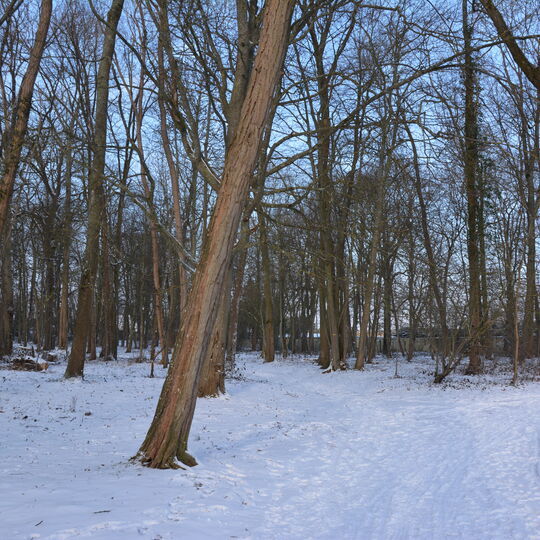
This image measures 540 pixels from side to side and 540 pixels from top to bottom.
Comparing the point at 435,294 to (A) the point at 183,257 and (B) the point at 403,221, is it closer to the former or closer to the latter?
(B) the point at 403,221

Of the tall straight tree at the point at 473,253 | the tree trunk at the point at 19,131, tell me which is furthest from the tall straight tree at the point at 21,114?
the tall straight tree at the point at 473,253

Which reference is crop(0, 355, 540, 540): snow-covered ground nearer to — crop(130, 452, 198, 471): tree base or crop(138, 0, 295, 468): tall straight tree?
crop(130, 452, 198, 471): tree base

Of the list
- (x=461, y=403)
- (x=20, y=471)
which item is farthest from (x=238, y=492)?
(x=461, y=403)

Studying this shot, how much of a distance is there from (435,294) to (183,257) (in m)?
11.1

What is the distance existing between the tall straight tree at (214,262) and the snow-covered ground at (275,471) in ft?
1.41

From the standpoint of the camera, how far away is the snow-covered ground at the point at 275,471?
414 cm

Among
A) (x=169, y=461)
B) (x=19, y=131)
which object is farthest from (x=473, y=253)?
(x=169, y=461)

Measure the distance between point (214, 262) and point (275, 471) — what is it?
9.25 ft

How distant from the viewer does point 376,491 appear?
215 inches

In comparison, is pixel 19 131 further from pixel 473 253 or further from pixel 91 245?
pixel 473 253

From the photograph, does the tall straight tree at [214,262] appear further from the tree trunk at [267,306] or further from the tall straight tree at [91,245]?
the tree trunk at [267,306]

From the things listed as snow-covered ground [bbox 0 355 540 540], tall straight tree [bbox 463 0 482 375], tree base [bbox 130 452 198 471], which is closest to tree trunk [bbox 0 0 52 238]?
snow-covered ground [bbox 0 355 540 540]

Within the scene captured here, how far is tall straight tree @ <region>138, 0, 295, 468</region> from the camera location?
5.49m

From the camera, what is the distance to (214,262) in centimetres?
553
